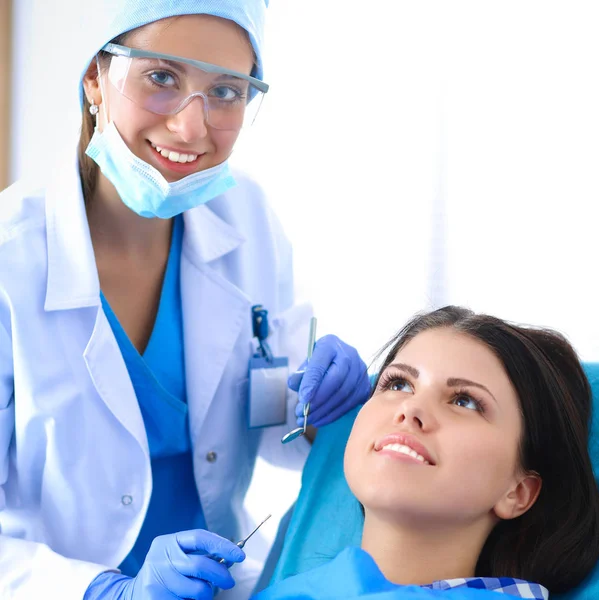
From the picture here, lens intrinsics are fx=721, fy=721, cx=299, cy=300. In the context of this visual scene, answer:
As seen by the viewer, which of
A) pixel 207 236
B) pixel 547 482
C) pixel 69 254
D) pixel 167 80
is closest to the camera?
pixel 547 482

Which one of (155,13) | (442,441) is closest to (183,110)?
(155,13)

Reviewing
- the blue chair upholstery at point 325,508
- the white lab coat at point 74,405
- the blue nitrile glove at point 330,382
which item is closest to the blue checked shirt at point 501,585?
the blue chair upholstery at point 325,508

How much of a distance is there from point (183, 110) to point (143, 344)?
1.80ft

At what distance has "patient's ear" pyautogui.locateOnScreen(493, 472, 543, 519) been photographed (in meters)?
1.23

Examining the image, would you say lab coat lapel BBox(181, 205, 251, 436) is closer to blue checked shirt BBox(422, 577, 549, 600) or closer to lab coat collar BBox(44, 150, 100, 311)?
lab coat collar BBox(44, 150, 100, 311)

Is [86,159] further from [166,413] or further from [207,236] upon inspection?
[166,413]

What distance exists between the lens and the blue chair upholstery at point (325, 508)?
1434mm

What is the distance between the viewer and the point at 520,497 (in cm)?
125

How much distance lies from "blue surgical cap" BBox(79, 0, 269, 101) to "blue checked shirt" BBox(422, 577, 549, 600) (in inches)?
42.0

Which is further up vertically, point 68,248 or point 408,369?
point 68,248

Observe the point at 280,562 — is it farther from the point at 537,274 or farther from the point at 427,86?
the point at 427,86

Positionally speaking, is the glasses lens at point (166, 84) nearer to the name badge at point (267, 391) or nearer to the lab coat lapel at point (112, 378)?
the lab coat lapel at point (112, 378)

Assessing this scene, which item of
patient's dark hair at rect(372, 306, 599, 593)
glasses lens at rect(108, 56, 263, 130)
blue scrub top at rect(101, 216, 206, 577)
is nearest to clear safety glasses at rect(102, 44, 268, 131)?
glasses lens at rect(108, 56, 263, 130)

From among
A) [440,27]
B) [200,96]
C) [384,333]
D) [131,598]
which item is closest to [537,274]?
[384,333]
